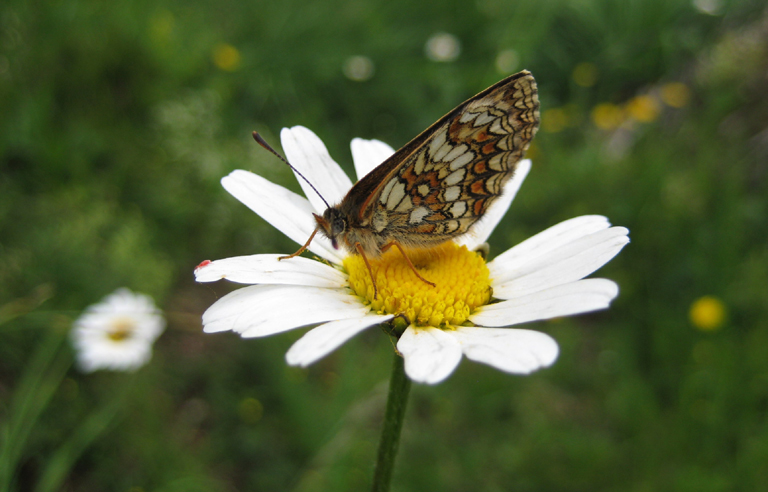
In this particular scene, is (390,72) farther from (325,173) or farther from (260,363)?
(325,173)

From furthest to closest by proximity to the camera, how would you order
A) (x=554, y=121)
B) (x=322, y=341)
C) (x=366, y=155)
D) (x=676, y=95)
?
(x=676, y=95) < (x=554, y=121) < (x=366, y=155) < (x=322, y=341)

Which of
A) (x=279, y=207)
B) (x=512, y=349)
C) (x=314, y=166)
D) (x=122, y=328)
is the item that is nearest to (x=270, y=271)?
(x=279, y=207)

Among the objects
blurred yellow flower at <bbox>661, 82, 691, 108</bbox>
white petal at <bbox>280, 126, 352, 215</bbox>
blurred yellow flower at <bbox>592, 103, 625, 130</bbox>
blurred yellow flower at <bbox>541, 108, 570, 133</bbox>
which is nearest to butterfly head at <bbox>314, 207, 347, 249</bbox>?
white petal at <bbox>280, 126, 352, 215</bbox>

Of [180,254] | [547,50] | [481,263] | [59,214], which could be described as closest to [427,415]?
[481,263]

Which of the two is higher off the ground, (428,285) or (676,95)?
(676,95)

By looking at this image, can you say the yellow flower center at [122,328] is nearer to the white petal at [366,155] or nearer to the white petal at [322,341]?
the white petal at [366,155]

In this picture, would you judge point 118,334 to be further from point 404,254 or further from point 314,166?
point 404,254

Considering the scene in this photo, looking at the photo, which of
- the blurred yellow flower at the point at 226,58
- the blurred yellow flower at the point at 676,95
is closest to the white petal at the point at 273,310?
the blurred yellow flower at the point at 226,58

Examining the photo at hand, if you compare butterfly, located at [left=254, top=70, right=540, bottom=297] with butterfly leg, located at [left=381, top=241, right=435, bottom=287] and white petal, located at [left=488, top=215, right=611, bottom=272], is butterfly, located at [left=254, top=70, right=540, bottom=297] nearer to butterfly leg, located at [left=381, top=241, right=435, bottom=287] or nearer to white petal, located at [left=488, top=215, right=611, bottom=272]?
butterfly leg, located at [left=381, top=241, right=435, bottom=287]
